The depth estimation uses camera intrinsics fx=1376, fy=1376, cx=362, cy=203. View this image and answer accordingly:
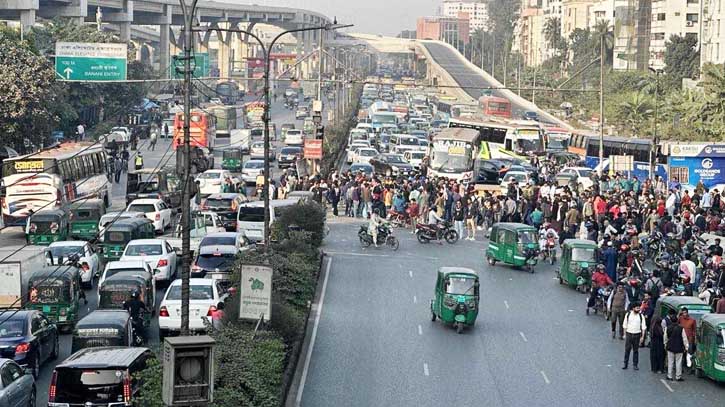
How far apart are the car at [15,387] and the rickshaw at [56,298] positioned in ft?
27.2

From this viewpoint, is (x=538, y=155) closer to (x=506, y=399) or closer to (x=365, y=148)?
(x=365, y=148)

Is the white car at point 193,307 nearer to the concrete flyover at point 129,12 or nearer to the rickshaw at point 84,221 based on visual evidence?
the rickshaw at point 84,221

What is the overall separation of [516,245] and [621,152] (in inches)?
1388

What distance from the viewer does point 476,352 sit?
28.3 m

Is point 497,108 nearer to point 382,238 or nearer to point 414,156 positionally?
point 414,156

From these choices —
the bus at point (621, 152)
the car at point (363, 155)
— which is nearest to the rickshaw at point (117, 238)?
the bus at point (621, 152)

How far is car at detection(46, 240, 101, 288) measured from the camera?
35.0 meters

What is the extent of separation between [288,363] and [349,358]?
3.06 metres

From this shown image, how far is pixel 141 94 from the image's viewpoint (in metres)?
110

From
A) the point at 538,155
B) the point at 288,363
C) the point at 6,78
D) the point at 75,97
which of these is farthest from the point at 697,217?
the point at 75,97

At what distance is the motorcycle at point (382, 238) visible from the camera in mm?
44031

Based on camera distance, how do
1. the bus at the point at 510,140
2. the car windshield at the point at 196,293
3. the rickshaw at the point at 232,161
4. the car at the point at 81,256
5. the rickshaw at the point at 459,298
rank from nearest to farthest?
the car windshield at the point at 196,293 → the rickshaw at the point at 459,298 → the car at the point at 81,256 → the rickshaw at the point at 232,161 → the bus at the point at 510,140

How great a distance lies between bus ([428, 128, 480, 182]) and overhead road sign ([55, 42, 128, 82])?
15526mm

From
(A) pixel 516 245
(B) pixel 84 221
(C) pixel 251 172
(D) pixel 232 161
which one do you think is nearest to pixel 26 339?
(A) pixel 516 245
